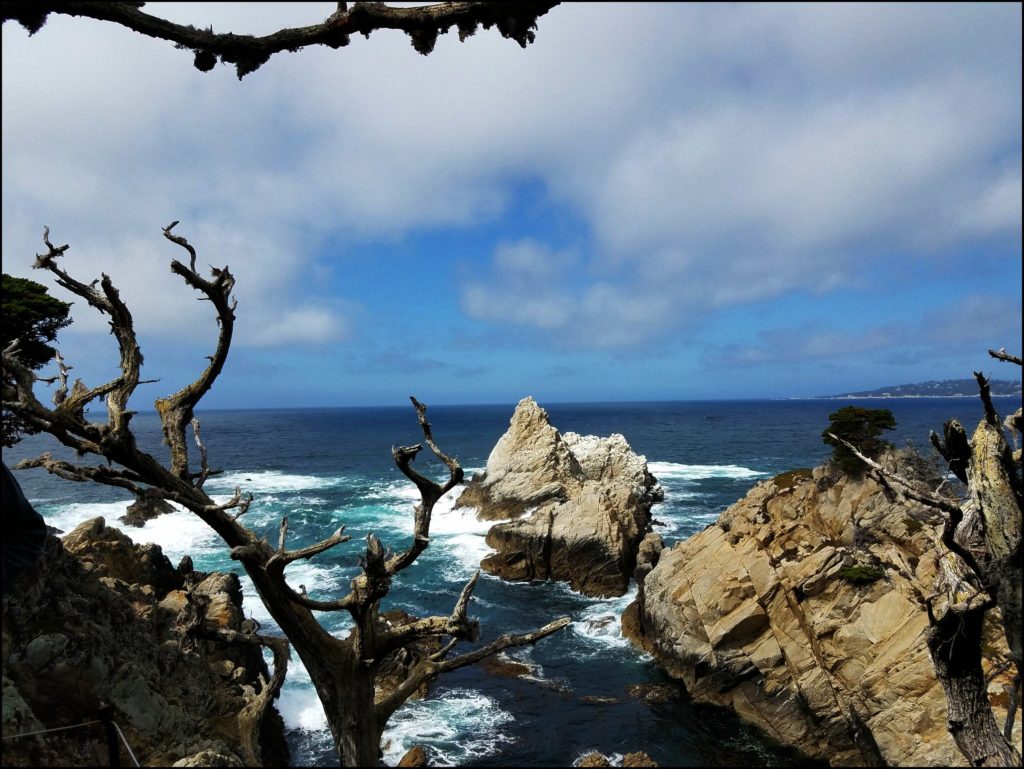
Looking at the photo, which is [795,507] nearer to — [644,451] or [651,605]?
[651,605]

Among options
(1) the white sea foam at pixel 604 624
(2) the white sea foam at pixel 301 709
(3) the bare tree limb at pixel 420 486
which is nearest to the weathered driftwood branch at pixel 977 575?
(3) the bare tree limb at pixel 420 486

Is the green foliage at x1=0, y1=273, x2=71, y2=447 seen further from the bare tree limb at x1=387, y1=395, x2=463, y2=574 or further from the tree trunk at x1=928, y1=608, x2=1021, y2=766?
the tree trunk at x1=928, y1=608, x2=1021, y2=766

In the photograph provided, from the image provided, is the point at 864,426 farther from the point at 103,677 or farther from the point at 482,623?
the point at 103,677

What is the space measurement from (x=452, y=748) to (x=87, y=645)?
1319 cm

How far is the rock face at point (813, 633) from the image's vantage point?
17.7m

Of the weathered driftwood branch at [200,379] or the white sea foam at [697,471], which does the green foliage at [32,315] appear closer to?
the weathered driftwood branch at [200,379]

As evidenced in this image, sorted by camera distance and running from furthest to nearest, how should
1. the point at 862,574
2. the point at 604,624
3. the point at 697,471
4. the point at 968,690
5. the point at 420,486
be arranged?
the point at 697,471 → the point at 604,624 → the point at 862,574 → the point at 420,486 → the point at 968,690

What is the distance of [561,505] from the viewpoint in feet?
129

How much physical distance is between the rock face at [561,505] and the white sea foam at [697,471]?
17976 mm

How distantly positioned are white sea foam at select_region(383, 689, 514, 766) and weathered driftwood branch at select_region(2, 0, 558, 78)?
19258mm

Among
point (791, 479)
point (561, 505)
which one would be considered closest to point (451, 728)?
point (561, 505)

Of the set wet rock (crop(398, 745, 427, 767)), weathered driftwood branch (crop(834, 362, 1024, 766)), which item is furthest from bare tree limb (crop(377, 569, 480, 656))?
wet rock (crop(398, 745, 427, 767))

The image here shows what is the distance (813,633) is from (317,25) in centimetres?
2352

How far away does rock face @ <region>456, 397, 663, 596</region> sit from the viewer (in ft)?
114
